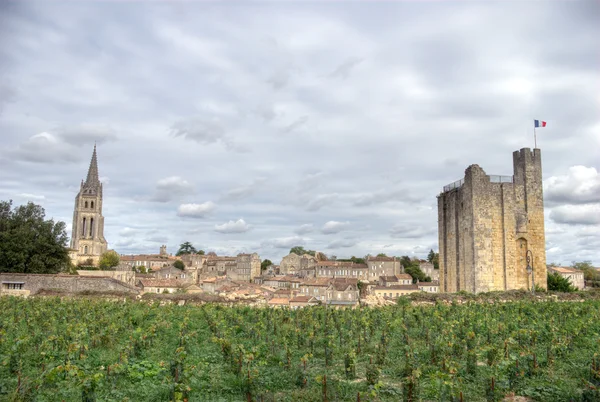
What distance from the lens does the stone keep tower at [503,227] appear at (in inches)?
1133

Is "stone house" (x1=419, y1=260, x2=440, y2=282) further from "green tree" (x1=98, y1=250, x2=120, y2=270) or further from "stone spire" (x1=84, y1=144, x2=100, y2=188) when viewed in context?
"stone spire" (x1=84, y1=144, x2=100, y2=188)

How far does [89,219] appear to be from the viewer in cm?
12519

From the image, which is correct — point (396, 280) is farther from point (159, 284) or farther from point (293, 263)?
point (159, 284)

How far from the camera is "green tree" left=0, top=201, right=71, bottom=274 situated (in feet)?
142

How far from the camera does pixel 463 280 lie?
1199 inches

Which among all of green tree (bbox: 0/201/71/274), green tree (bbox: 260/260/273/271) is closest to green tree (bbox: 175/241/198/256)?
green tree (bbox: 260/260/273/271)

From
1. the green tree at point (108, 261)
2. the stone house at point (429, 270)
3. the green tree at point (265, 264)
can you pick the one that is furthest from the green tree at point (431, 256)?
the green tree at point (108, 261)

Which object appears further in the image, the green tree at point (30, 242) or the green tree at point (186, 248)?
the green tree at point (186, 248)

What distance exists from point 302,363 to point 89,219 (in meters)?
129

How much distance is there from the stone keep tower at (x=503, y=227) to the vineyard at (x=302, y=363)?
42.9 ft

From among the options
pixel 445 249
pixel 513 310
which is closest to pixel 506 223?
pixel 445 249

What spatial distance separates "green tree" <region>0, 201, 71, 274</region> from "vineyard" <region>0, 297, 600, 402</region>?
32.8 m

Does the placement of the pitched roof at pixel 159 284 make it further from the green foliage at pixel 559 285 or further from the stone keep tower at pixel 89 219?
the stone keep tower at pixel 89 219

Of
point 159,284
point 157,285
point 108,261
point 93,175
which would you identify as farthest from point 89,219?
point 157,285
